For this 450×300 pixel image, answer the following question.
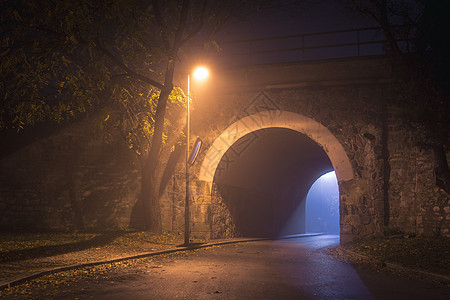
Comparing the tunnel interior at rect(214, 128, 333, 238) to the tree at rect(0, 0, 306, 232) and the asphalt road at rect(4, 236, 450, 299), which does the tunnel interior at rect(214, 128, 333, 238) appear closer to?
the tree at rect(0, 0, 306, 232)

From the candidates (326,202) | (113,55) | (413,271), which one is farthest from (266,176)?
(326,202)

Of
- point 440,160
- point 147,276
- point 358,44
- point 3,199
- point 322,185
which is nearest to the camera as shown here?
point 147,276

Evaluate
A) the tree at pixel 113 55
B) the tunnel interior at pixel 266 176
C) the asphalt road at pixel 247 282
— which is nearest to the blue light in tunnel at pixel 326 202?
the tunnel interior at pixel 266 176

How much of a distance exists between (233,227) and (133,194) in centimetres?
427

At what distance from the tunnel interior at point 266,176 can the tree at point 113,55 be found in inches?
104

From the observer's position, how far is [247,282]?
806 cm

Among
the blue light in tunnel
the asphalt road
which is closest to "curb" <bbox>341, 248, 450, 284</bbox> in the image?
the asphalt road

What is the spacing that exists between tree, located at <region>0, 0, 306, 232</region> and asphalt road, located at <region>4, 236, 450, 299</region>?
598 centimetres

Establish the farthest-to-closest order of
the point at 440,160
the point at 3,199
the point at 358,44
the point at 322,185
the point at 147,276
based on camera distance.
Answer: the point at 322,185 → the point at 3,199 → the point at 358,44 → the point at 440,160 → the point at 147,276

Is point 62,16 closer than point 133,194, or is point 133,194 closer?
point 62,16

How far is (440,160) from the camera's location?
13.1 m

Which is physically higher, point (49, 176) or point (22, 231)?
point (49, 176)

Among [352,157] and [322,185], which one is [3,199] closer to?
[352,157]

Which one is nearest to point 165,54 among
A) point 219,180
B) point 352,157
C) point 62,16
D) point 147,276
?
point 62,16
